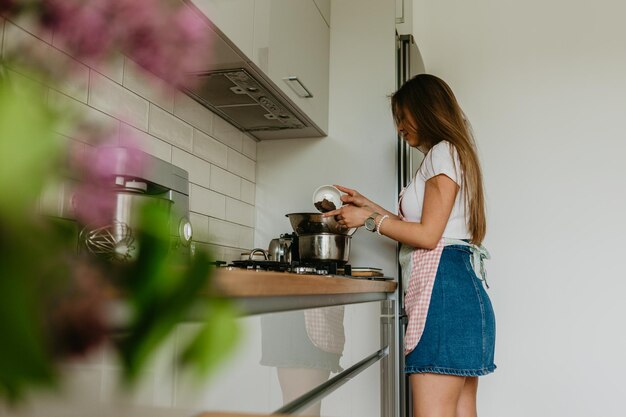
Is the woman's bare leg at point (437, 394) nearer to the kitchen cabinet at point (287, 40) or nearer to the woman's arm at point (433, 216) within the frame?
the woman's arm at point (433, 216)

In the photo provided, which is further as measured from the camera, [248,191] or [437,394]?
[248,191]

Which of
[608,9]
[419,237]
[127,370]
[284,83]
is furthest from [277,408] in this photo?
[608,9]

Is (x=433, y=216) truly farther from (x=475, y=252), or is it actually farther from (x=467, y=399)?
(x=467, y=399)

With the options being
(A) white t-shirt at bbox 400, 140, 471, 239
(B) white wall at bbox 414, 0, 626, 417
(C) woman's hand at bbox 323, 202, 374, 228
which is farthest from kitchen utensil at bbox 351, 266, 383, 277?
(B) white wall at bbox 414, 0, 626, 417

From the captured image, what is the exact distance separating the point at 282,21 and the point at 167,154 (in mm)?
575

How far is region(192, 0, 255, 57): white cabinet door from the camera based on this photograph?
54.8 inches

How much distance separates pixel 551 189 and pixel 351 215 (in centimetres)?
114

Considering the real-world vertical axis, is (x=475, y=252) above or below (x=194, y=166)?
below

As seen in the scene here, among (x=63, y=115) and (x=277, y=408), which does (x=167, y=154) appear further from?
(x=63, y=115)

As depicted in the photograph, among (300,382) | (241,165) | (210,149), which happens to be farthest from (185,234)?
(241,165)

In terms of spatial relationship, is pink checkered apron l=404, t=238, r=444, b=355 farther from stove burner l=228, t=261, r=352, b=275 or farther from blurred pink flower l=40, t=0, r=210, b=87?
blurred pink flower l=40, t=0, r=210, b=87

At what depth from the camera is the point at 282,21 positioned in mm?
1907

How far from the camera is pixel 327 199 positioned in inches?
83.7

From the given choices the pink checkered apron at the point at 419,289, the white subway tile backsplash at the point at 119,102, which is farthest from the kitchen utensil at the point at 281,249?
the white subway tile backsplash at the point at 119,102
